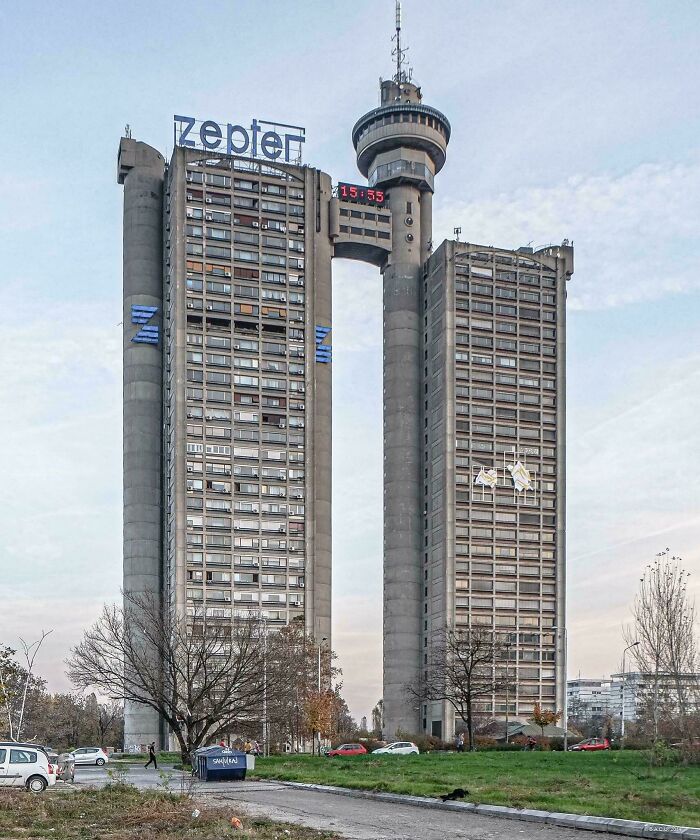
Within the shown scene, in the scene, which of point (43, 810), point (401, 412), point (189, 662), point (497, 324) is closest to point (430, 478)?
point (401, 412)

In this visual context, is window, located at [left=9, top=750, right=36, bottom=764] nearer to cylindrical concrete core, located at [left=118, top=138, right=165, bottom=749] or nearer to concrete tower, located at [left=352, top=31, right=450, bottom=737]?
A: cylindrical concrete core, located at [left=118, top=138, right=165, bottom=749]

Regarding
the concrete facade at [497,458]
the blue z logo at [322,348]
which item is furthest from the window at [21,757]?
the blue z logo at [322,348]

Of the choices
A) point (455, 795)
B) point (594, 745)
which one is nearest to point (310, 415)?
point (594, 745)

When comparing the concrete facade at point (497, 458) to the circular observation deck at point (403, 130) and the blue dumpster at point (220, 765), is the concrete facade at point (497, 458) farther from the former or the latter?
the blue dumpster at point (220, 765)

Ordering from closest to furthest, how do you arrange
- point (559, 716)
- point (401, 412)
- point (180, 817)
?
point (180, 817) → point (559, 716) → point (401, 412)

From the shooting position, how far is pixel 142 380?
146125mm

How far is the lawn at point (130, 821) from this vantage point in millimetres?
20719

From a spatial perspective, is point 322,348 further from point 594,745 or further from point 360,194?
point 594,745

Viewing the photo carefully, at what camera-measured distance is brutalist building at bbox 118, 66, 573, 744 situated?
139 metres

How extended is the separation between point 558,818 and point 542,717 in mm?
110902

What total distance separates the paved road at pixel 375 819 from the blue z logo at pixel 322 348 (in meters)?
114

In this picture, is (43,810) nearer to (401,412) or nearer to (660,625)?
(660,625)

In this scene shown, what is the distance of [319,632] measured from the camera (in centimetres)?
13912

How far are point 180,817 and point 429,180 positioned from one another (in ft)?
495
